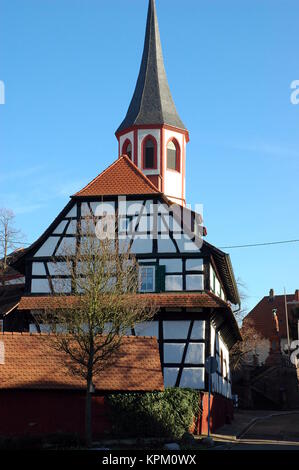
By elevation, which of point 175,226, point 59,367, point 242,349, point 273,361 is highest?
point 175,226

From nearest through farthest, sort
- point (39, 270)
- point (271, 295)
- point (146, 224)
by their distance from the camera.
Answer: point (146, 224), point (39, 270), point (271, 295)

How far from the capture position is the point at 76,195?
3441cm

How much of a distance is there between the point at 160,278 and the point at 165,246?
1426mm

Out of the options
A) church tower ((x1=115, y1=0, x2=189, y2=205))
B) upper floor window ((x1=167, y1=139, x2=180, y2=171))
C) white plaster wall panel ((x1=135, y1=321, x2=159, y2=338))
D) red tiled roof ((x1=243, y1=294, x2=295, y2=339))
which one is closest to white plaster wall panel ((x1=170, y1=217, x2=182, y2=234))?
white plaster wall panel ((x1=135, y1=321, x2=159, y2=338))

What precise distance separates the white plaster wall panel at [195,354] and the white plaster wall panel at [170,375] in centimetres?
62

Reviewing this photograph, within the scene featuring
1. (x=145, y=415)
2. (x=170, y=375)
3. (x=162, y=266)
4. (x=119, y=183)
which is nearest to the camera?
(x=145, y=415)

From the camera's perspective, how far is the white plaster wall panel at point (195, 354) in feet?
102

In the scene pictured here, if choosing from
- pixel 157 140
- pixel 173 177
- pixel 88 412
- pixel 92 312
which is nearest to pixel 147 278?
pixel 92 312

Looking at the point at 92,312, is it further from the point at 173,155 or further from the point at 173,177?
the point at 173,155

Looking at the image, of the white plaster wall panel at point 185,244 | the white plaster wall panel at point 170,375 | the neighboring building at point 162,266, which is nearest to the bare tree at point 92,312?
the neighboring building at point 162,266

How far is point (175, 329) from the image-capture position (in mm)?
31703

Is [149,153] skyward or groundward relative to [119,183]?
skyward

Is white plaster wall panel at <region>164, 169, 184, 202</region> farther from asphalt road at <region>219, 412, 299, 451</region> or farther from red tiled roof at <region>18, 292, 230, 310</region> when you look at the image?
asphalt road at <region>219, 412, 299, 451</region>
